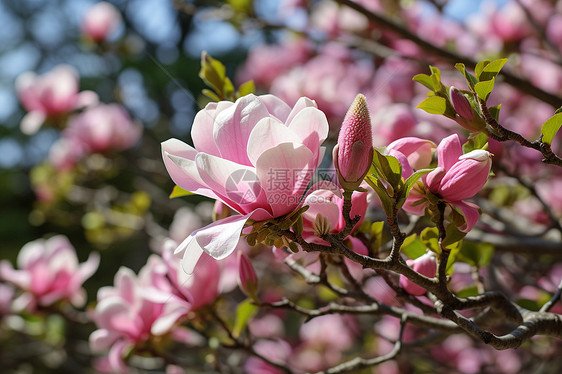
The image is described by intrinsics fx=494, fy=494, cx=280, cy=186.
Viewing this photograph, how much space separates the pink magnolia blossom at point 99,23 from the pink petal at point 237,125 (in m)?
1.74

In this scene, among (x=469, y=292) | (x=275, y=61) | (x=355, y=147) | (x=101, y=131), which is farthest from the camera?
(x=275, y=61)

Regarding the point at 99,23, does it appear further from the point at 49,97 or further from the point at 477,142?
the point at 477,142

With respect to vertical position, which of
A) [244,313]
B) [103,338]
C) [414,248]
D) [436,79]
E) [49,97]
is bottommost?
[49,97]

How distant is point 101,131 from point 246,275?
1.34 meters

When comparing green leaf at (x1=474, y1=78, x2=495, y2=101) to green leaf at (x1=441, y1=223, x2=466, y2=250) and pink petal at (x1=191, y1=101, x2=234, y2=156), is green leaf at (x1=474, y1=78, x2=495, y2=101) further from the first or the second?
pink petal at (x1=191, y1=101, x2=234, y2=156)

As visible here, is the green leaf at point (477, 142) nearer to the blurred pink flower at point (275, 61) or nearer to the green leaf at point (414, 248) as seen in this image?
the green leaf at point (414, 248)

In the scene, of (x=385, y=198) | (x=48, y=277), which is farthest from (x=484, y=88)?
(x=48, y=277)

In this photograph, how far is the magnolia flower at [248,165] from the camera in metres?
0.41

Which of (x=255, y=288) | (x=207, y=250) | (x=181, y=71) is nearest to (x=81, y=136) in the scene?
(x=255, y=288)

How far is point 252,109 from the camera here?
45 cm

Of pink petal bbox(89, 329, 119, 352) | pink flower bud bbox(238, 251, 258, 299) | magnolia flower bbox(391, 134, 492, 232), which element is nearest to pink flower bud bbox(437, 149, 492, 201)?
magnolia flower bbox(391, 134, 492, 232)

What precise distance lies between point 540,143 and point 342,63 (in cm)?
180

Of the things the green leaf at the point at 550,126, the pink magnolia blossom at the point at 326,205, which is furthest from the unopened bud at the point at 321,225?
the green leaf at the point at 550,126

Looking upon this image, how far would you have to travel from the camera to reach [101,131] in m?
1.85
